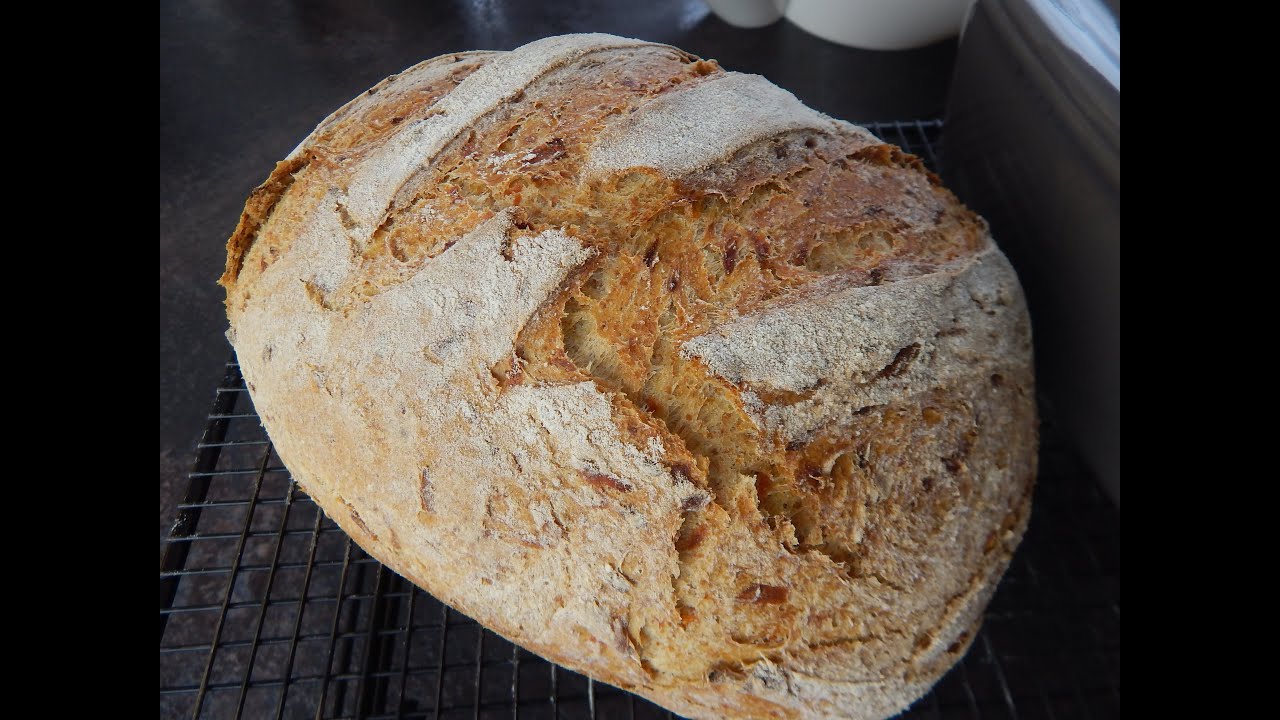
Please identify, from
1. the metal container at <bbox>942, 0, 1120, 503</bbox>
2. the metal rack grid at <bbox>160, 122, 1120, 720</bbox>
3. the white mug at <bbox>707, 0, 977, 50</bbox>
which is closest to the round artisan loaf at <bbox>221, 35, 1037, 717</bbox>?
the metal container at <bbox>942, 0, 1120, 503</bbox>

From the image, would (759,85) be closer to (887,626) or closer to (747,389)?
(747,389)

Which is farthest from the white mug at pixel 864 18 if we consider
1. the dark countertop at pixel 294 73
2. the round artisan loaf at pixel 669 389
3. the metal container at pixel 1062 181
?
the round artisan loaf at pixel 669 389

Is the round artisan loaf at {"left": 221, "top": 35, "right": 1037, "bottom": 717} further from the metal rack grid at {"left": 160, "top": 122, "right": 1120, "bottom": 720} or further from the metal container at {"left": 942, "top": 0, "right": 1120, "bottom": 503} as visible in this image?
the metal rack grid at {"left": 160, "top": 122, "right": 1120, "bottom": 720}

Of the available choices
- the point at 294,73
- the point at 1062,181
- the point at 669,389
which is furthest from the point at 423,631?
the point at 294,73

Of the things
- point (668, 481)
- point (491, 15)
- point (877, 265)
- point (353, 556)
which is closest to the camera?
point (668, 481)

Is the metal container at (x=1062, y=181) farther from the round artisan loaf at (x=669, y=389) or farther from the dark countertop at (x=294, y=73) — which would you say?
the dark countertop at (x=294, y=73)
